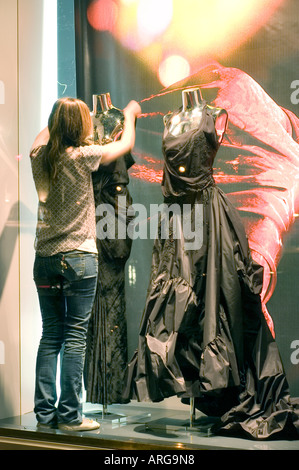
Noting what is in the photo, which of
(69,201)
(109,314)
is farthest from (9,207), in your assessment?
(109,314)

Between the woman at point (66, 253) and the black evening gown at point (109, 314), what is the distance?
0.16 metres

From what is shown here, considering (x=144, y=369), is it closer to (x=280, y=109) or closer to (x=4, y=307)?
(x=4, y=307)


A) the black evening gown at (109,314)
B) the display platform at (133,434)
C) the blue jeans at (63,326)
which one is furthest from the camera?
the black evening gown at (109,314)

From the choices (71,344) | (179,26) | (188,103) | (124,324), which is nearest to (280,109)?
(188,103)

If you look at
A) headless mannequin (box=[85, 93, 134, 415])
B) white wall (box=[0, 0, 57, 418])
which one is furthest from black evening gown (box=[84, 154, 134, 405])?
white wall (box=[0, 0, 57, 418])

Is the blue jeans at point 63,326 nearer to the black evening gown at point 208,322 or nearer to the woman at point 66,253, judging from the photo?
the woman at point 66,253

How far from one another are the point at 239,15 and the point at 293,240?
3.80 feet

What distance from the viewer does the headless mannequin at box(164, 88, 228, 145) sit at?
3.08 m

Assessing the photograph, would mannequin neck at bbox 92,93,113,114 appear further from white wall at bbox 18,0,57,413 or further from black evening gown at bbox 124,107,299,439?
black evening gown at bbox 124,107,299,439

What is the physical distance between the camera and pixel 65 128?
307 centimetres

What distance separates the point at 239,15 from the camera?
11.1 feet

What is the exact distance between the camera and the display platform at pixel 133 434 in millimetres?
2781

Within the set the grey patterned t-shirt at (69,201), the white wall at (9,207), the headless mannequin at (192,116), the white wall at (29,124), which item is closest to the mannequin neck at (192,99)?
the headless mannequin at (192,116)

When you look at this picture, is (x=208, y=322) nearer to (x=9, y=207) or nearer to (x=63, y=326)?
(x=63, y=326)
